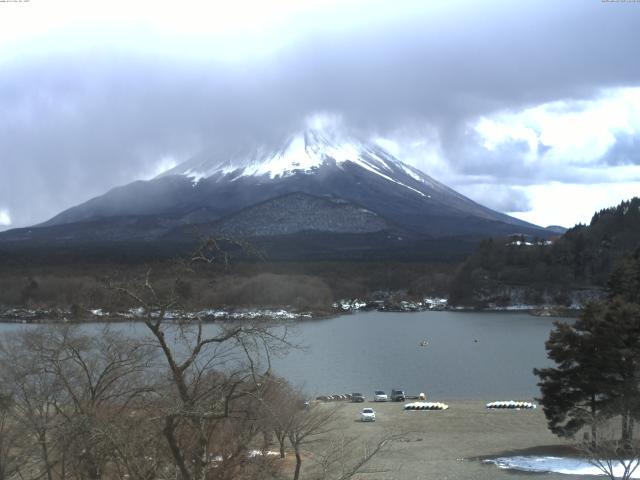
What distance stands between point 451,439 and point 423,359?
22.7 m

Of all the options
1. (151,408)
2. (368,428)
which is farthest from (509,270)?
(151,408)

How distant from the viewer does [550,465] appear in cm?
1541

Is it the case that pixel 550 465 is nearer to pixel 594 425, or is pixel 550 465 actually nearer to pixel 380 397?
pixel 594 425

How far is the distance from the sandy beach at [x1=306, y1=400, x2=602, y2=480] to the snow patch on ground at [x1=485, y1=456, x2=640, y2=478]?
32 cm

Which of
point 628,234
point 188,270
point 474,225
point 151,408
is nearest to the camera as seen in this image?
point 188,270

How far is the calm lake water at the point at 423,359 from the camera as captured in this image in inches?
1288

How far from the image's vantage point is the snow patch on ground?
47.5ft

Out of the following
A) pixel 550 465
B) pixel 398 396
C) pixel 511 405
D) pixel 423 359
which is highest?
pixel 550 465

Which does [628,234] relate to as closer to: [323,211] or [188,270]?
[323,211]

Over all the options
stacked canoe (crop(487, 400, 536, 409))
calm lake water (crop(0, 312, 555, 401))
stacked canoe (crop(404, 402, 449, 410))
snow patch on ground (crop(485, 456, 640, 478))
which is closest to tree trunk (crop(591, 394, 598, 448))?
snow patch on ground (crop(485, 456, 640, 478))

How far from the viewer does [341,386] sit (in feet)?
110

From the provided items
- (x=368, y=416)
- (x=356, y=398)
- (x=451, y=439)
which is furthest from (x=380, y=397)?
(x=451, y=439)

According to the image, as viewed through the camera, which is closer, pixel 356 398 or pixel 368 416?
pixel 368 416

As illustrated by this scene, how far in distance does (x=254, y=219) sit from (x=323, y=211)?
56.9ft
